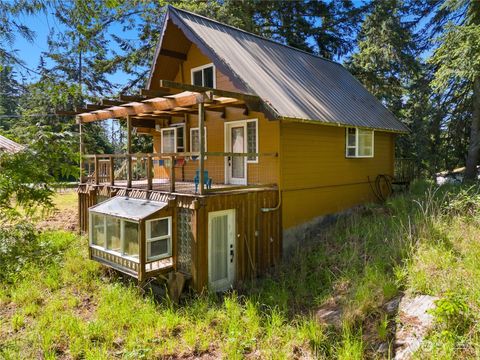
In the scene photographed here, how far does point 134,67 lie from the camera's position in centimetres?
2083

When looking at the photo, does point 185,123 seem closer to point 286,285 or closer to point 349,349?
point 286,285

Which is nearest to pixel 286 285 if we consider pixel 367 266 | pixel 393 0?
pixel 367 266

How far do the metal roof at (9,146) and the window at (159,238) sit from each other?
3.85 m

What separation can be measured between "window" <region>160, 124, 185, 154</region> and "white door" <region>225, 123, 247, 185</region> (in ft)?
7.83

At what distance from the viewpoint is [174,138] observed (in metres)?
12.7

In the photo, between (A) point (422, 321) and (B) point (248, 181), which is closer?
(A) point (422, 321)

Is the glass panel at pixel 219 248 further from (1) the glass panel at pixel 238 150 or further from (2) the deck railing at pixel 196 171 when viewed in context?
(1) the glass panel at pixel 238 150

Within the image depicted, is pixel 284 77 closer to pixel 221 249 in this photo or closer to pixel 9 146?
pixel 221 249

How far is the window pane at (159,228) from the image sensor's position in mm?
7867

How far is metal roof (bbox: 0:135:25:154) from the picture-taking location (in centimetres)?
400

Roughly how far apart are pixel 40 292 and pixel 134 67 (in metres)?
16.0

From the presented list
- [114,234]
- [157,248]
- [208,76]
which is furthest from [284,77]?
[114,234]

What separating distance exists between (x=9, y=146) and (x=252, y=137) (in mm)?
6835

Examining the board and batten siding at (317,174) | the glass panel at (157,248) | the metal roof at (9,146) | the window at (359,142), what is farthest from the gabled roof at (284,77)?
the metal roof at (9,146)
